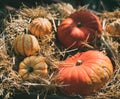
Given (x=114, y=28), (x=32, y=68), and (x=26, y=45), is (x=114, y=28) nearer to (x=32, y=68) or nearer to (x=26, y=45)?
(x=26, y=45)

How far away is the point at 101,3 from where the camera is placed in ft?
24.2

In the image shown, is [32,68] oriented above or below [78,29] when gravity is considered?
below

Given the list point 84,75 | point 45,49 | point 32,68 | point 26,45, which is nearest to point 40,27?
point 45,49

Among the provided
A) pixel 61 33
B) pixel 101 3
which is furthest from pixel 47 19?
pixel 101 3

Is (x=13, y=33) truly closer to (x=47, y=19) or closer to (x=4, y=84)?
(x=47, y=19)

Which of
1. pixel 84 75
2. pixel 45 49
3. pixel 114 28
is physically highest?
pixel 114 28

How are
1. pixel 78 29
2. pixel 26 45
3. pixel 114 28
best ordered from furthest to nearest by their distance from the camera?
pixel 114 28, pixel 78 29, pixel 26 45

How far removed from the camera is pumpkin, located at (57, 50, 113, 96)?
16.4ft

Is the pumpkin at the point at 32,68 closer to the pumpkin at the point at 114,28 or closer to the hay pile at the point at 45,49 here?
the hay pile at the point at 45,49

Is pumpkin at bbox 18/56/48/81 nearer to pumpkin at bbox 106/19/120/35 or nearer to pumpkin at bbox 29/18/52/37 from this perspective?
pumpkin at bbox 29/18/52/37

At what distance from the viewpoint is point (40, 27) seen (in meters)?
5.58

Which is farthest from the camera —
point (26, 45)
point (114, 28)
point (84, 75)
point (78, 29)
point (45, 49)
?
point (114, 28)

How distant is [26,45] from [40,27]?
0.41 meters

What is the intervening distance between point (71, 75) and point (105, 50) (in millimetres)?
800
